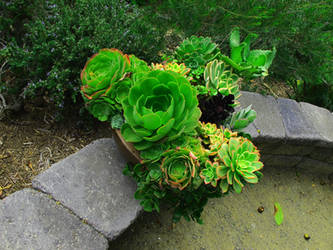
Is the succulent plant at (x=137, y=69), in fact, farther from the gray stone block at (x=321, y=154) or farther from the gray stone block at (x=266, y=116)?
the gray stone block at (x=321, y=154)

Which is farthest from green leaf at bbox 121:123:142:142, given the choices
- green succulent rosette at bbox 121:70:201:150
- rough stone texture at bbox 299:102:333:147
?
rough stone texture at bbox 299:102:333:147

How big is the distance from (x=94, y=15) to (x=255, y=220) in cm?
174

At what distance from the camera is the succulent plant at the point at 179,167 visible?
3.68ft

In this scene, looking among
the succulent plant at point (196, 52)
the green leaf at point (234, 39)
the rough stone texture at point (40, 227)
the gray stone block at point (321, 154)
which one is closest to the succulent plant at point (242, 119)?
the succulent plant at point (196, 52)

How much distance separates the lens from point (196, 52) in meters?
1.57

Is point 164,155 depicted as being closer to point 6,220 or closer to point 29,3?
point 6,220

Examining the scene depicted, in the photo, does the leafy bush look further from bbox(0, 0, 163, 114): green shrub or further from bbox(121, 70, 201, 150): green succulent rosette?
bbox(0, 0, 163, 114): green shrub

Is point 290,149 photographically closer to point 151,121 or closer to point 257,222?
point 257,222

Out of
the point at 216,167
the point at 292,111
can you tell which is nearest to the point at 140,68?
the point at 216,167

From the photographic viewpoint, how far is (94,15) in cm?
170

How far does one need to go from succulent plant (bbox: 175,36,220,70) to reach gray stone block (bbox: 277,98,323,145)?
2.94 feet

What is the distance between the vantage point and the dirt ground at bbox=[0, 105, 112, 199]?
148cm

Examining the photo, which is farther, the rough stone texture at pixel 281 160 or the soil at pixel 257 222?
the rough stone texture at pixel 281 160

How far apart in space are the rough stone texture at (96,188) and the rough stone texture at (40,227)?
4 cm
